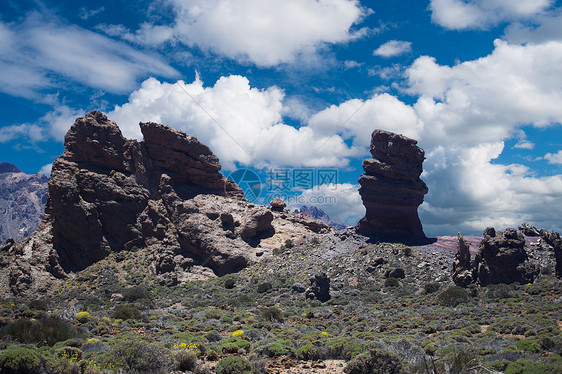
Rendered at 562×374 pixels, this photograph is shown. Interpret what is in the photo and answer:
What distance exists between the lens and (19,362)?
1012cm

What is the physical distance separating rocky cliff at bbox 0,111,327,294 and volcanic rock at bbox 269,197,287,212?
667 centimetres

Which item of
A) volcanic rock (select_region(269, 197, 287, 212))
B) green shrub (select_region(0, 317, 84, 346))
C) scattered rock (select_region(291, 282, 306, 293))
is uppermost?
volcanic rock (select_region(269, 197, 287, 212))

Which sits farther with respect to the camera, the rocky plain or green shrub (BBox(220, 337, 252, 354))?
green shrub (BBox(220, 337, 252, 354))

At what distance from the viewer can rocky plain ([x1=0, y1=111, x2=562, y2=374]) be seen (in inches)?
527

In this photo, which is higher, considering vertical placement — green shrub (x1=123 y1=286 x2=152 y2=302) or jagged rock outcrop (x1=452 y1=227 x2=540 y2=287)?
jagged rock outcrop (x1=452 y1=227 x2=540 y2=287)

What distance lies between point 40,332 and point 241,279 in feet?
88.9

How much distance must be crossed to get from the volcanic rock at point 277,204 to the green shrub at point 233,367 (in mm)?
49832

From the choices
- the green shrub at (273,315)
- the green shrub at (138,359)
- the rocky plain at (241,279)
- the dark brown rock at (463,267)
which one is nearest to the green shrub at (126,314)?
the rocky plain at (241,279)

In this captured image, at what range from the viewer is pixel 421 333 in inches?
732

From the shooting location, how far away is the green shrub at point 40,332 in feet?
50.9

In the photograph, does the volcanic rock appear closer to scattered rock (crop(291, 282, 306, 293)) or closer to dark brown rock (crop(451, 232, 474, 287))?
scattered rock (crop(291, 282, 306, 293))

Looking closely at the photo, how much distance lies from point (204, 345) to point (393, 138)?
39416 millimetres

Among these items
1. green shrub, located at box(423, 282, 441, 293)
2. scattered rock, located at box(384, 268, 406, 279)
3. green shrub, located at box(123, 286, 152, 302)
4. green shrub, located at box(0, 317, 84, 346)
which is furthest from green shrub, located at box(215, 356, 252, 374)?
scattered rock, located at box(384, 268, 406, 279)

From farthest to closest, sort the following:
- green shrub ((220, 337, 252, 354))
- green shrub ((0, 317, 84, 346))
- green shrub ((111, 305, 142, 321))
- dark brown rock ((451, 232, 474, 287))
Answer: dark brown rock ((451, 232, 474, 287)) → green shrub ((111, 305, 142, 321)) → green shrub ((0, 317, 84, 346)) → green shrub ((220, 337, 252, 354))
